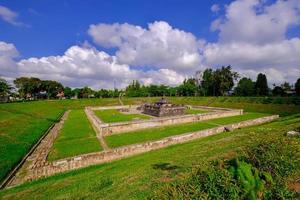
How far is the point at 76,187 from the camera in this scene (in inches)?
232

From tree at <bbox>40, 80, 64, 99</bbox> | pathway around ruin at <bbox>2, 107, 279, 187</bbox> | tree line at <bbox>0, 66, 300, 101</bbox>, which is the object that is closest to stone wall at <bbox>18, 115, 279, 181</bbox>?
pathway around ruin at <bbox>2, 107, 279, 187</bbox>

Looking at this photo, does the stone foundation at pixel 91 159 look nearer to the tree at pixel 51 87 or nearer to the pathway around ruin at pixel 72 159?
the pathway around ruin at pixel 72 159

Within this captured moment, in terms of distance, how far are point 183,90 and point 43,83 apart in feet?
140

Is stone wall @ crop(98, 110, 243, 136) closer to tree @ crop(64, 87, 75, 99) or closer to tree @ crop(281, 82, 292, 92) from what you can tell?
tree @ crop(281, 82, 292, 92)

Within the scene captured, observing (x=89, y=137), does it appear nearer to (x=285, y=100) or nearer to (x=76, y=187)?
(x=76, y=187)

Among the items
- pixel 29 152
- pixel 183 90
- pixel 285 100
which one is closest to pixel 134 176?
pixel 29 152

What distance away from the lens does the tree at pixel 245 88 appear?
47.5 meters

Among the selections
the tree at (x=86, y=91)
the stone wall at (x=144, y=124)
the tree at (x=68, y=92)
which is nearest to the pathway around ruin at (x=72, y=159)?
the stone wall at (x=144, y=124)

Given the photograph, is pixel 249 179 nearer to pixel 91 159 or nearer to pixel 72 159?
pixel 91 159

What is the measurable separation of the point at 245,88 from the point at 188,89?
16547 mm

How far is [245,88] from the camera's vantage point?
4819cm

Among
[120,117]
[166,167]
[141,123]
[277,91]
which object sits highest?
[277,91]

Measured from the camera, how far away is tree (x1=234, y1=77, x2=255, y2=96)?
47.5m

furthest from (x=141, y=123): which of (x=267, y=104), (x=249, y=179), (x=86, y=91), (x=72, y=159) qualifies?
(x=86, y=91)
